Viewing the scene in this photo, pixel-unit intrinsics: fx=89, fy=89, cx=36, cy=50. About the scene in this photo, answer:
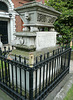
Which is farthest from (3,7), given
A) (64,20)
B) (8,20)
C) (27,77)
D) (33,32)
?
(27,77)

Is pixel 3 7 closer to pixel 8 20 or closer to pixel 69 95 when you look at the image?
pixel 8 20

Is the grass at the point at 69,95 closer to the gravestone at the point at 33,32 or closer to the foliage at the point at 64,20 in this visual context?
the gravestone at the point at 33,32

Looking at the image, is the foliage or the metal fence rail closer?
the metal fence rail

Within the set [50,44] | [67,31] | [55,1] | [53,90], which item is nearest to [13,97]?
[53,90]

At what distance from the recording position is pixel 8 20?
34.0ft

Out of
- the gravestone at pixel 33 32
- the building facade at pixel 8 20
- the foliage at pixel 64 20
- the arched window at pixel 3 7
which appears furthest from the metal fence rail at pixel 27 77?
the arched window at pixel 3 7

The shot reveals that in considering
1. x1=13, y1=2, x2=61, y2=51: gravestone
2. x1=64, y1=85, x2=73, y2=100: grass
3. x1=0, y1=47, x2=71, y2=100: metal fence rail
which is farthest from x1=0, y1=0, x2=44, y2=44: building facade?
x1=64, y1=85, x2=73, y2=100: grass

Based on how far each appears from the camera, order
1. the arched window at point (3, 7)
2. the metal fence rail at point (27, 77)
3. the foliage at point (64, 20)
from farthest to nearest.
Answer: the arched window at point (3, 7) < the foliage at point (64, 20) < the metal fence rail at point (27, 77)

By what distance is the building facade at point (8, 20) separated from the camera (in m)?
9.54

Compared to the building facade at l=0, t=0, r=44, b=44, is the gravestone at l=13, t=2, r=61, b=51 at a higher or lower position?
lower

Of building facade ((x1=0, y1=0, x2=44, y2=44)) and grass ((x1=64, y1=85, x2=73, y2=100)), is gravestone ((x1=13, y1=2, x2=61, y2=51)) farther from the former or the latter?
building facade ((x1=0, y1=0, x2=44, y2=44))

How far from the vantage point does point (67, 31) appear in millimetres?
5180

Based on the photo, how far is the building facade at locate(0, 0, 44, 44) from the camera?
31.3ft

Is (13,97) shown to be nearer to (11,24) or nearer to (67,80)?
(67,80)
